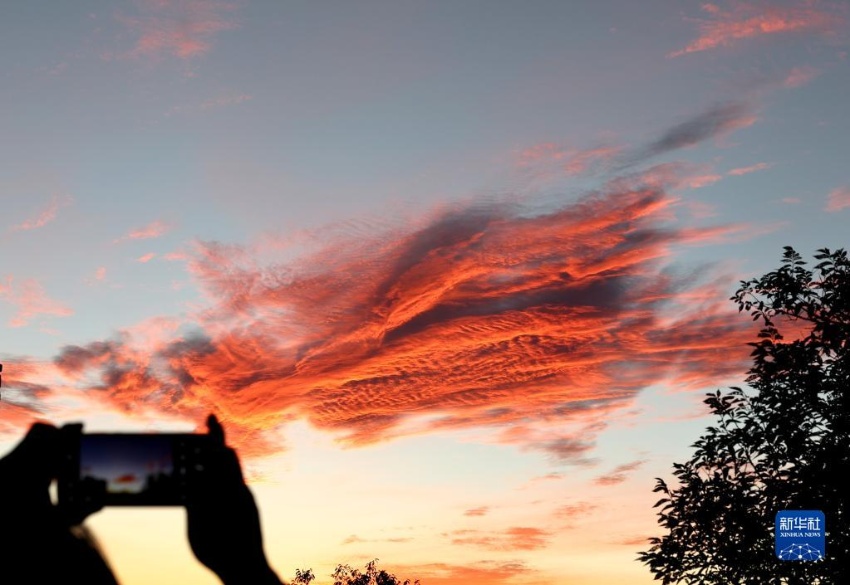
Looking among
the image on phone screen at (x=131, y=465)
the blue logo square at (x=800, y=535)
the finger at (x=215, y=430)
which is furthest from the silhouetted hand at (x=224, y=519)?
the blue logo square at (x=800, y=535)

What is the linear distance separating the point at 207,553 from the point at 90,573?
0.48 metres

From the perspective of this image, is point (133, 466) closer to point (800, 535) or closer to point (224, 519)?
point (224, 519)

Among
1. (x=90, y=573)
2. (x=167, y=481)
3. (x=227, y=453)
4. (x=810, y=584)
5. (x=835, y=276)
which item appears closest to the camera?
(x=90, y=573)

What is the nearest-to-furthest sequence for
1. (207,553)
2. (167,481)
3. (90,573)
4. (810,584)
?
(90,573), (207,553), (167,481), (810,584)

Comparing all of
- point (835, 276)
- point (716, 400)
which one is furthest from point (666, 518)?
point (835, 276)

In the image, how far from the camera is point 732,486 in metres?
26.1

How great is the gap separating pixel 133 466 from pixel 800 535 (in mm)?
24975

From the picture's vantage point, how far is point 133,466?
12.5 feet

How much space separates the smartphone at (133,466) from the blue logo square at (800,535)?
954 inches

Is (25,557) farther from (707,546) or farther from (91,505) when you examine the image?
(707,546)

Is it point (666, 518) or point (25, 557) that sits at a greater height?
point (666, 518)

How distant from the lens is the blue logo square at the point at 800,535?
2409 cm

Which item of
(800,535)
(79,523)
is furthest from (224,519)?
(800,535)

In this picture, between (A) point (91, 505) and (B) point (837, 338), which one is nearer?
(A) point (91, 505)
